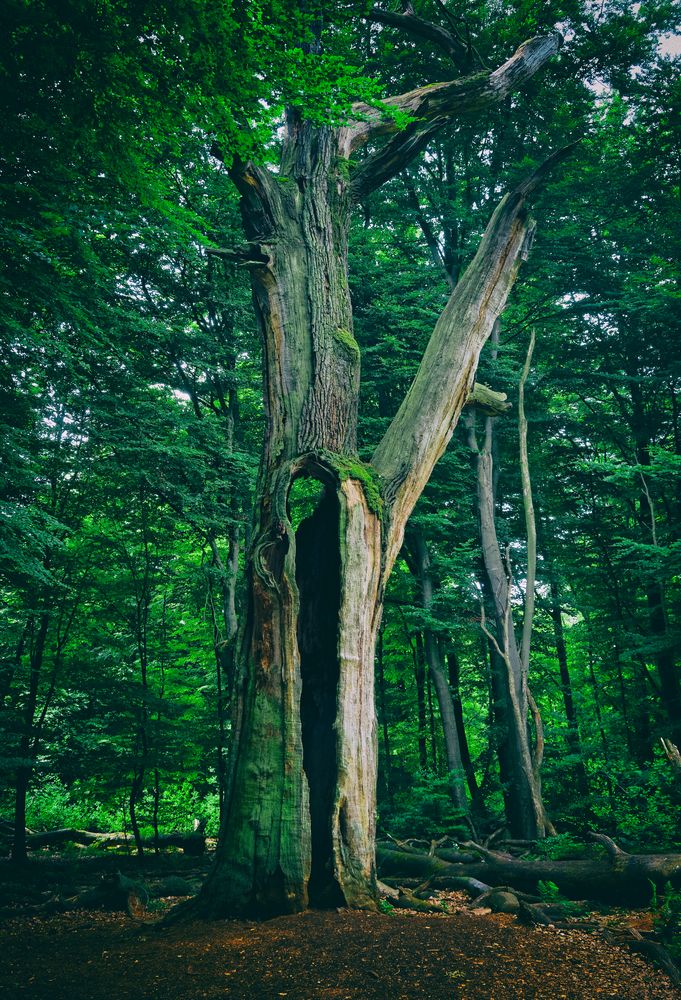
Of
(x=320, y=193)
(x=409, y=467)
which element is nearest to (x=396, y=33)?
(x=320, y=193)

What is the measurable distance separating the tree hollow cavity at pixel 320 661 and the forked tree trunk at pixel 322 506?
12 mm

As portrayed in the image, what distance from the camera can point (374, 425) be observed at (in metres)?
9.98

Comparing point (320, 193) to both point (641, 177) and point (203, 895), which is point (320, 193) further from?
point (641, 177)

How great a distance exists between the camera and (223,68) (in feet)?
10.8

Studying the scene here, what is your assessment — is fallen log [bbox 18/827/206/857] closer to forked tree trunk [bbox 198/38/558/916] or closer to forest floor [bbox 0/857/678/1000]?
forest floor [bbox 0/857/678/1000]

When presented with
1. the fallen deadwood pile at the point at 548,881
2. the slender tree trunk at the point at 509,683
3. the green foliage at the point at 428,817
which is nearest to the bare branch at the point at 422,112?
the slender tree trunk at the point at 509,683

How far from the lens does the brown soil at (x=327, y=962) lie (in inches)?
107

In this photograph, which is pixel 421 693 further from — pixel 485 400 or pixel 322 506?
pixel 322 506

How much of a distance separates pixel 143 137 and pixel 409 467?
3182 millimetres

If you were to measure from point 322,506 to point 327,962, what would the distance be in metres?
3.25

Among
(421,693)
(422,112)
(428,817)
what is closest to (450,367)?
(422,112)

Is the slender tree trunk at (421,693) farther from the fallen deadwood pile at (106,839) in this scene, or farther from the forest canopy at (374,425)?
the fallen deadwood pile at (106,839)

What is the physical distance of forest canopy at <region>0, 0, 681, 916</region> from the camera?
512 centimetres


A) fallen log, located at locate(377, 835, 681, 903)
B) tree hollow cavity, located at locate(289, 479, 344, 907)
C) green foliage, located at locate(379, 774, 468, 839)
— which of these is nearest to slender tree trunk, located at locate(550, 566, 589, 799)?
green foliage, located at locate(379, 774, 468, 839)
